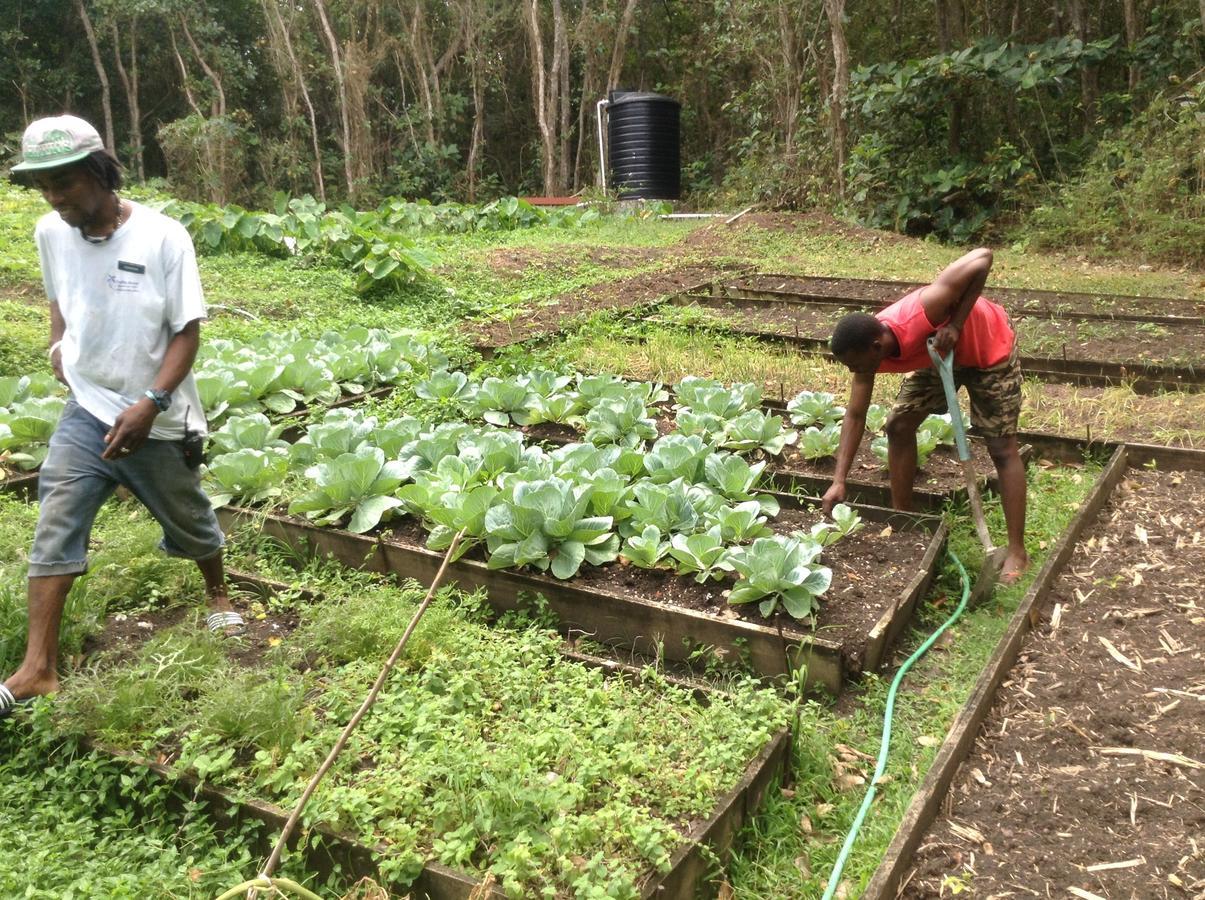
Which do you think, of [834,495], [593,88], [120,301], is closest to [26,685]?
[120,301]

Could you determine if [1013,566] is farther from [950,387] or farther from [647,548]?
[647,548]

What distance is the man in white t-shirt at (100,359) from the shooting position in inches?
104

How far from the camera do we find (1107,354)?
239 inches

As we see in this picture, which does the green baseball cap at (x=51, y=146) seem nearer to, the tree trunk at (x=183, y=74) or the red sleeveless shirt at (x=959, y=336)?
the red sleeveless shirt at (x=959, y=336)

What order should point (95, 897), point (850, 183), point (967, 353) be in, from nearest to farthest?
point (95, 897), point (967, 353), point (850, 183)

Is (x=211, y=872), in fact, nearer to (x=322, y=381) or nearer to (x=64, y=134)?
(x=64, y=134)

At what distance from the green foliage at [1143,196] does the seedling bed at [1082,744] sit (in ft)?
23.2

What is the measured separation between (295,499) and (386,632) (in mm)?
1169

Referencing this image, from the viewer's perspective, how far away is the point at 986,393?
11.9 ft

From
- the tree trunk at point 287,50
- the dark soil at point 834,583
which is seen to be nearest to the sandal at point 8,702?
the dark soil at point 834,583

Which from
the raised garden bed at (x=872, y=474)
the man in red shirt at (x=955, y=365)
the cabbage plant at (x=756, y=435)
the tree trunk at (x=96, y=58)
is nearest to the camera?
the man in red shirt at (x=955, y=365)

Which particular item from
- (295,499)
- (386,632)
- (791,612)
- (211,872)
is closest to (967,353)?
(791,612)

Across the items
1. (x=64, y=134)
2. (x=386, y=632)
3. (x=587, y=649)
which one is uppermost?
(x=64, y=134)

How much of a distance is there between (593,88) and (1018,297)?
13811 mm
